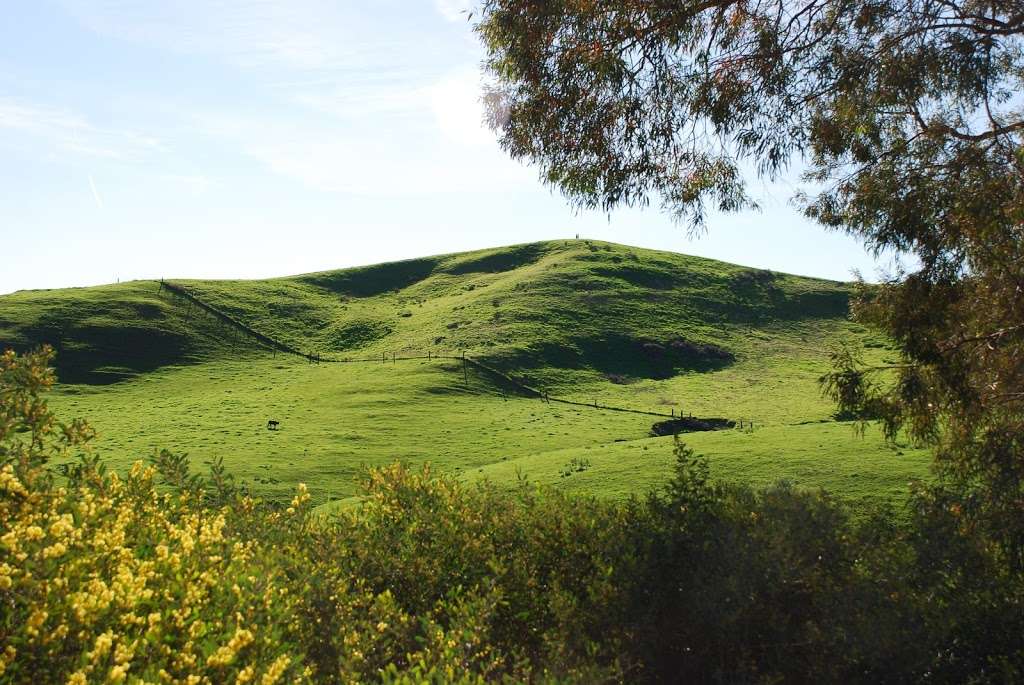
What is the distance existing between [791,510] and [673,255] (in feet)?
485

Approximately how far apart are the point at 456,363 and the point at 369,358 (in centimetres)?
1531

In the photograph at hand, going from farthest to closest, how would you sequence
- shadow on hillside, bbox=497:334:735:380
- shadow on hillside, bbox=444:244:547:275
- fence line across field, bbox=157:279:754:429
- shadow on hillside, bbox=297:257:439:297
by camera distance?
shadow on hillside, bbox=444:244:547:275 → shadow on hillside, bbox=297:257:439:297 → shadow on hillside, bbox=497:334:735:380 → fence line across field, bbox=157:279:754:429

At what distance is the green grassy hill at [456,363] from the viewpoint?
62719 mm

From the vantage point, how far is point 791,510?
17.0m

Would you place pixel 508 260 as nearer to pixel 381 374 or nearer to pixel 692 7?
pixel 381 374

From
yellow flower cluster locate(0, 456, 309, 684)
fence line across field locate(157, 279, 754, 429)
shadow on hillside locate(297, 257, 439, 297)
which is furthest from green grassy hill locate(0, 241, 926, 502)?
yellow flower cluster locate(0, 456, 309, 684)

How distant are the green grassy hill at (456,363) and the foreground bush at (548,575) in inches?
889

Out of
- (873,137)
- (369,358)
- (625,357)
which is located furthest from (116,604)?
(625,357)

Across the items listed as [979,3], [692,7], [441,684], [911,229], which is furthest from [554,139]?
[441,684]

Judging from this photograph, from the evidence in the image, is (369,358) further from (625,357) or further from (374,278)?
(374,278)

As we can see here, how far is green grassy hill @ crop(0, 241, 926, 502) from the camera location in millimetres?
62719

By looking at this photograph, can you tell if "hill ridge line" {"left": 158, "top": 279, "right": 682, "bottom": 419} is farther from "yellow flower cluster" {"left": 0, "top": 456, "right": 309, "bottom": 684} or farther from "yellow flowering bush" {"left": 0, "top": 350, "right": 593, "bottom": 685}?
"yellow flower cluster" {"left": 0, "top": 456, "right": 309, "bottom": 684}

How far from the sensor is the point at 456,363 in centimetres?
9594

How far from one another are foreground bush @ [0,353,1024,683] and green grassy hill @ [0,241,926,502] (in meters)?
22.6
